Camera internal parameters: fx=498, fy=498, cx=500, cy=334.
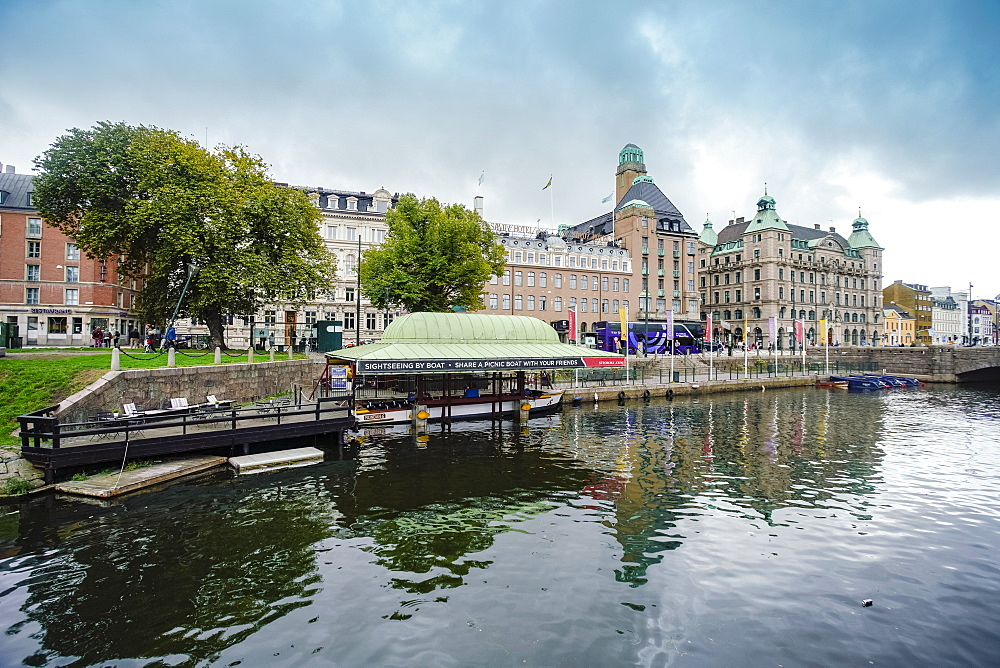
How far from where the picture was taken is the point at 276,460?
65.8 ft

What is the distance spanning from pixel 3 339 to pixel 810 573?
134ft

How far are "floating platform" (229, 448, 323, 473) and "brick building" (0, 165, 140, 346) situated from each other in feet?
162

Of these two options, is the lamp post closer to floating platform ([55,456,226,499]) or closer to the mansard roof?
floating platform ([55,456,226,499])

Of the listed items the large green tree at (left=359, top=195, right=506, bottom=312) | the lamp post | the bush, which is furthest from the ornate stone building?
the bush

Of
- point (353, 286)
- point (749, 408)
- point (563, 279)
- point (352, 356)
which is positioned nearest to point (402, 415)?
point (352, 356)

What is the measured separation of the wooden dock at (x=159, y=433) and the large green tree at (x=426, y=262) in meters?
24.5

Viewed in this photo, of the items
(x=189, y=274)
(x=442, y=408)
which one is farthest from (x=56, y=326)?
(x=442, y=408)

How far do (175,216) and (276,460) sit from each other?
2217cm

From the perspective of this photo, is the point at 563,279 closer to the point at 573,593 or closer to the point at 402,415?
the point at 402,415

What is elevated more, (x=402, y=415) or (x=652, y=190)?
(x=652, y=190)

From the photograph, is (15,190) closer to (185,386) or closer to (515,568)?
(185,386)

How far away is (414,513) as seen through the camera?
1565 centimetres

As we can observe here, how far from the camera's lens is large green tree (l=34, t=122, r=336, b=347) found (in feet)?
110

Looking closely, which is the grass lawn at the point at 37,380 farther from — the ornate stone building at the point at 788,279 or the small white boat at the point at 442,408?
the ornate stone building at the point at 788,279
